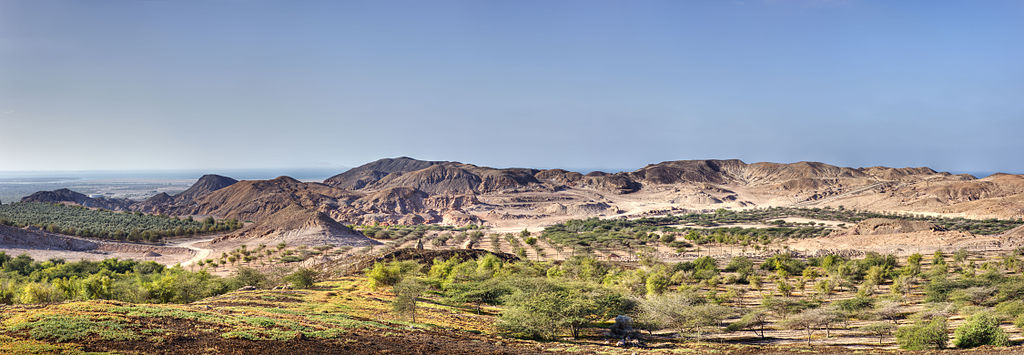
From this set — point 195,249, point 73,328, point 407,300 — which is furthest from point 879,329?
point 195,249

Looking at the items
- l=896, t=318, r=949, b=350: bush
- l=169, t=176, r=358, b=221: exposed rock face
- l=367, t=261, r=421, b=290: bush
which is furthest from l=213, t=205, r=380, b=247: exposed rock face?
l=896, t=318, r=949, b=350: bush

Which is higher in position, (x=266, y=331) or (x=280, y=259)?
(x=266, y=331)

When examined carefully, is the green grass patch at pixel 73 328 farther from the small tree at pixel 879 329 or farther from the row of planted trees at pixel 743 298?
the small tree at pixel 879 329

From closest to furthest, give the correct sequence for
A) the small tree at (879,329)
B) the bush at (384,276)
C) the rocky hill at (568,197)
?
the small tree at (879,329), the bush at (384,276), the rocky hill at (568,197)

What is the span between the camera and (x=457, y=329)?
24.3 metres

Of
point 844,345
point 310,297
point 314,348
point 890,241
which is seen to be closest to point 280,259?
point 310,297

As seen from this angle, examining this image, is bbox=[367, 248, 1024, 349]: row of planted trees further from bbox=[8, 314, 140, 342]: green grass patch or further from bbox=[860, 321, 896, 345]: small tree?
bbox=[8, 314, 140, 342]: green grass patch

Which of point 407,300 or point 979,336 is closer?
point 979,336

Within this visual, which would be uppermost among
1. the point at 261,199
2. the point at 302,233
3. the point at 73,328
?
the point at 73,328

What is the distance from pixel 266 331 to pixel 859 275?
4942 cm

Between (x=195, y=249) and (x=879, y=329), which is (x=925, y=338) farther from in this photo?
(x=195, y=249)

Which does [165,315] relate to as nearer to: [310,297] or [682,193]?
[310,297]

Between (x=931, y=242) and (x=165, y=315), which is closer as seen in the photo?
(x=165, y=315)

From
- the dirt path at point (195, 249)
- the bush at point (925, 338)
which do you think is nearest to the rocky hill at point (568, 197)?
the dirt path at point (195, 249)
